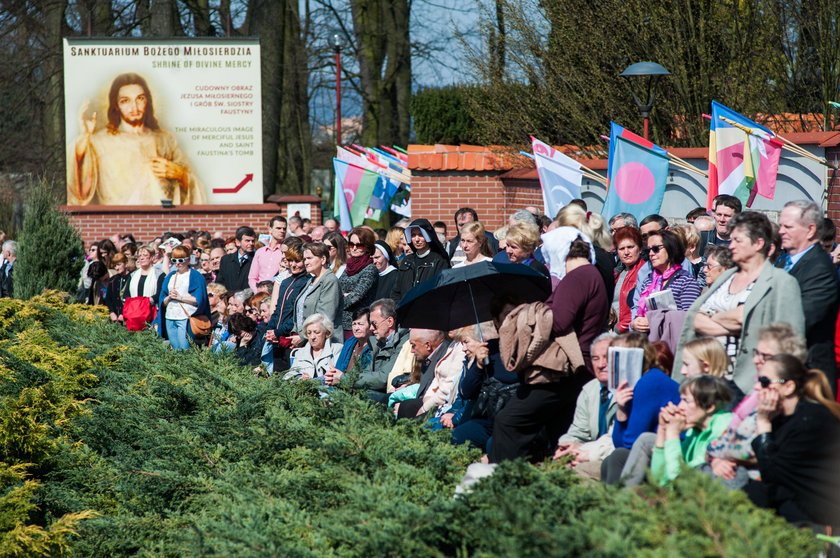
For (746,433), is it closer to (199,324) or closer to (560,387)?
(560,387)

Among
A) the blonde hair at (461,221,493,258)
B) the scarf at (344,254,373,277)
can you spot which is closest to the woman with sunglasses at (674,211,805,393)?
the blonde hair at (461,221,493,258)

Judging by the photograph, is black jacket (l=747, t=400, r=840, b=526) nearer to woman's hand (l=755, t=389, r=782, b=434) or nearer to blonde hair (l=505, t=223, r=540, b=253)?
woman's hand (l=755, t=389, r=782, b=434)

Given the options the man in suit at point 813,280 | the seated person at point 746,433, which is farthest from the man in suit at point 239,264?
the seated person at point 746,433

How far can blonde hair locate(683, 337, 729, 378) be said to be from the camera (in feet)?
17.6

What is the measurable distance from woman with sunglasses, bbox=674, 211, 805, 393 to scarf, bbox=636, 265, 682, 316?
1195 mm

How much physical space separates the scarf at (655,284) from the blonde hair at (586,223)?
1.59ft

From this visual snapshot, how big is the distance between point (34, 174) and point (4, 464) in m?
25.2

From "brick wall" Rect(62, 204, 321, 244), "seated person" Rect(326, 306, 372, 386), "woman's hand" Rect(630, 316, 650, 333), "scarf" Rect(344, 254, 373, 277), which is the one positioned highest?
"brick wall" Rect(62, 204, 321, 244)

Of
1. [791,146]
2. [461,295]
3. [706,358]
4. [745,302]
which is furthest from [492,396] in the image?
[791,146]

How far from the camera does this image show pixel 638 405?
5.50 meters

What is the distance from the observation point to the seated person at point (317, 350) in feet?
28.9

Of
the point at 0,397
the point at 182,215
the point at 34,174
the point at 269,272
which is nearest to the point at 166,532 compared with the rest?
the point at 0,397

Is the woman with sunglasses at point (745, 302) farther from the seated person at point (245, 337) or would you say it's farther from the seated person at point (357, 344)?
the seated person at point (245, 337)

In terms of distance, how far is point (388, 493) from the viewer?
524 cm
